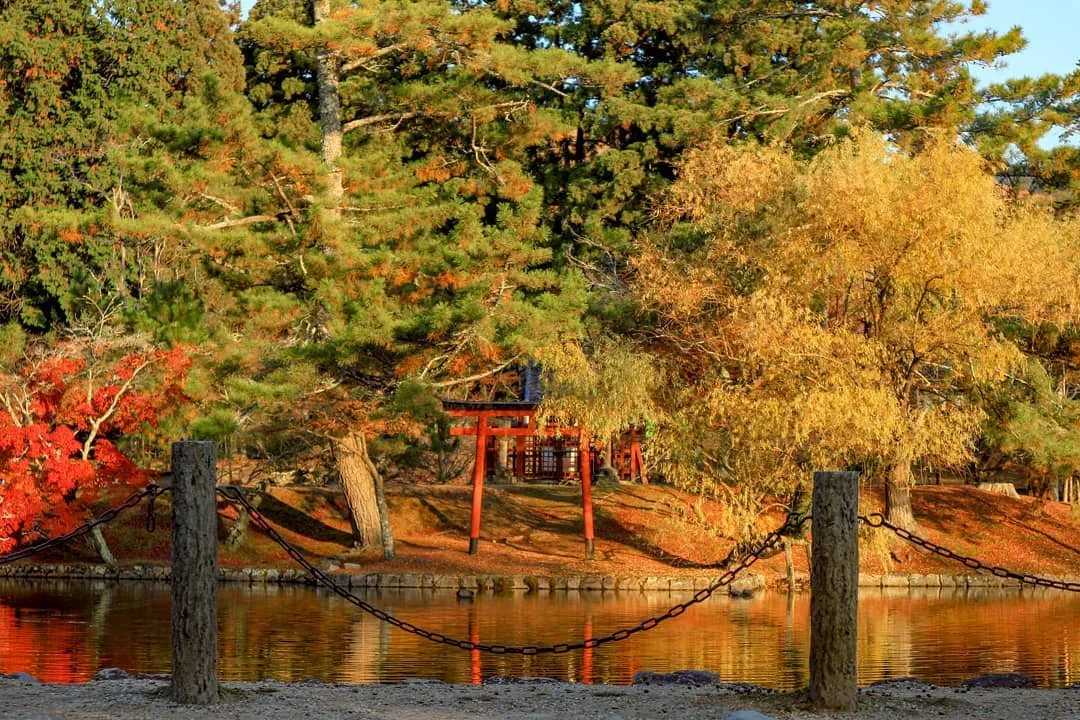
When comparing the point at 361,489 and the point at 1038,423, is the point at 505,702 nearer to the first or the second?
the point at 361,489

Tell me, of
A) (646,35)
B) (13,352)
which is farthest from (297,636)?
(646,35)

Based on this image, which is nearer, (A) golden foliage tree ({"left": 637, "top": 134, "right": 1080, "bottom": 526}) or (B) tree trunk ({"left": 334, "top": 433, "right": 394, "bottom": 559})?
(A) golden foliage tree ({"left": 637, "top": 134, "right": 1080, "bottom": 526})

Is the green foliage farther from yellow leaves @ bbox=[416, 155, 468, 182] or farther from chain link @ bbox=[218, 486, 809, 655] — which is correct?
chain link @ bbox=[218, 486, 809, 655]

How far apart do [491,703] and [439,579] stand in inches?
609

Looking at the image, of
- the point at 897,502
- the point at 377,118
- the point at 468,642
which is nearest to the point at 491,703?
the point at 468,642

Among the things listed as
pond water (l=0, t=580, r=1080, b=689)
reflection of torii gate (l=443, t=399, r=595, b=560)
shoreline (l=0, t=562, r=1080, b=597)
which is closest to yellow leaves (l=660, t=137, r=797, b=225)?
reflection of torii gate (l=443, t=399, r=595, b=560)

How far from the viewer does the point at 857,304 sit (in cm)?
2412

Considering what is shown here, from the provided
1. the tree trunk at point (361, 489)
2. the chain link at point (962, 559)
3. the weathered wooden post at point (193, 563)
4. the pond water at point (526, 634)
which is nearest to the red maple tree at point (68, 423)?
the pond water at point (526, 634)

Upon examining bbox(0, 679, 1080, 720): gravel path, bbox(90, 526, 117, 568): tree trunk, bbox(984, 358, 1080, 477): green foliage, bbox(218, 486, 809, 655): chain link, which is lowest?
bbox(90, 526, 117, 568): tree trunk

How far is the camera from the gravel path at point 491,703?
8984mm

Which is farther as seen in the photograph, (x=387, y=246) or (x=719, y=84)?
(x=719, y=84)

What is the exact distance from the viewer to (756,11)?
31969 mm

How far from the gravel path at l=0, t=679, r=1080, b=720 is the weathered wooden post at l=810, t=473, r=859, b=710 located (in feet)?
0.67

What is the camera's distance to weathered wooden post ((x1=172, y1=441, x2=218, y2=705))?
9398mm
